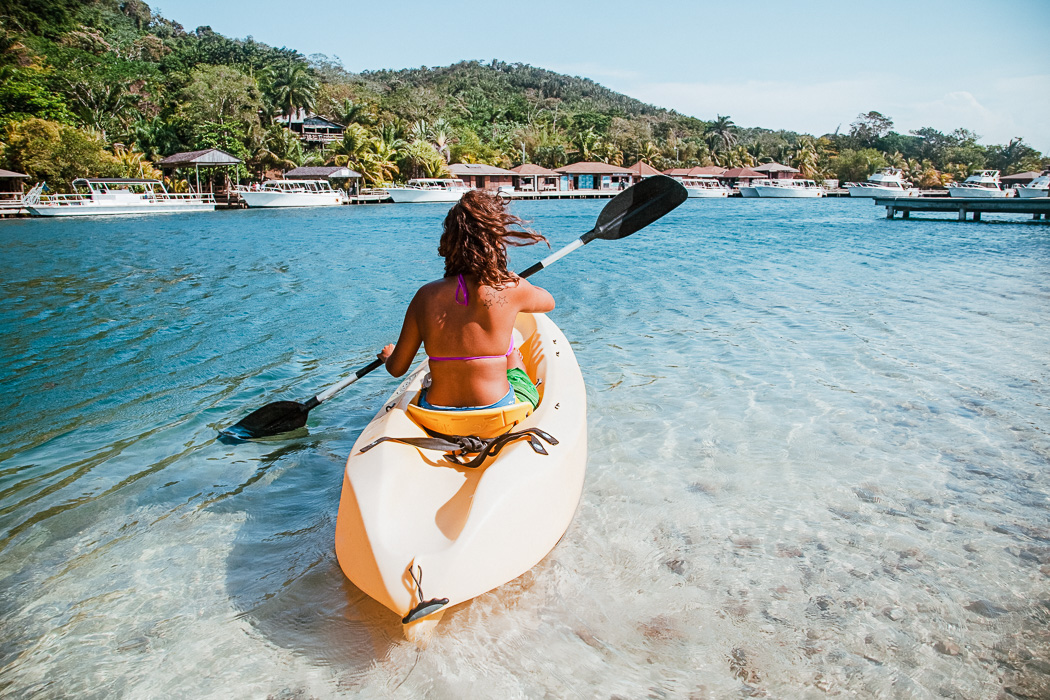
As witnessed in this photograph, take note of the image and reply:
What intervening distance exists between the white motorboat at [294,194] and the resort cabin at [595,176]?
2204 cm

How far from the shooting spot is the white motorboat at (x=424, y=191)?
4312cm

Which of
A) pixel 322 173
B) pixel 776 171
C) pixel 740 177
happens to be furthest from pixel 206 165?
pixel 776 171

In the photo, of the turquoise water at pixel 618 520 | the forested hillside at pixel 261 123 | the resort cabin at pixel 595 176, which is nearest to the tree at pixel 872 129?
the forested hillside at pixel 261 123

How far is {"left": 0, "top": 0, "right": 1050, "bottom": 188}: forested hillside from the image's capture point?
117 ft

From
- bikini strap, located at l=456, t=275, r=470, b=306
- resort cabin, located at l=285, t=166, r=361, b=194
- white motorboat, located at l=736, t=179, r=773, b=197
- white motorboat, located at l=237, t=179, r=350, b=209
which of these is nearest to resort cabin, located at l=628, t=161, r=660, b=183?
white motorboat, located at l=736, t=179, r=773, b=197

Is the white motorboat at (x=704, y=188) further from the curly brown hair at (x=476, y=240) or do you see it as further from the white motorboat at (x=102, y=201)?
the curly brown hair at (x=476, y=240)

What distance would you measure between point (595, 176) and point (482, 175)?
480 inches

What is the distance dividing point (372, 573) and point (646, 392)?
11.9 feet

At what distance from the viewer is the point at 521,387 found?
3.18 meters

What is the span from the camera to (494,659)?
2404 millimetres

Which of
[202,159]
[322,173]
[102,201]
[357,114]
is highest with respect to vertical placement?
[357,114]

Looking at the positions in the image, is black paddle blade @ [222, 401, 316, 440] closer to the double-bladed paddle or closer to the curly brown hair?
the double-bladed paddle

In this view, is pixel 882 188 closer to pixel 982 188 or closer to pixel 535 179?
pixel 982 188

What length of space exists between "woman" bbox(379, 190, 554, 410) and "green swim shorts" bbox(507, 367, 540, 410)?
0.99ft
